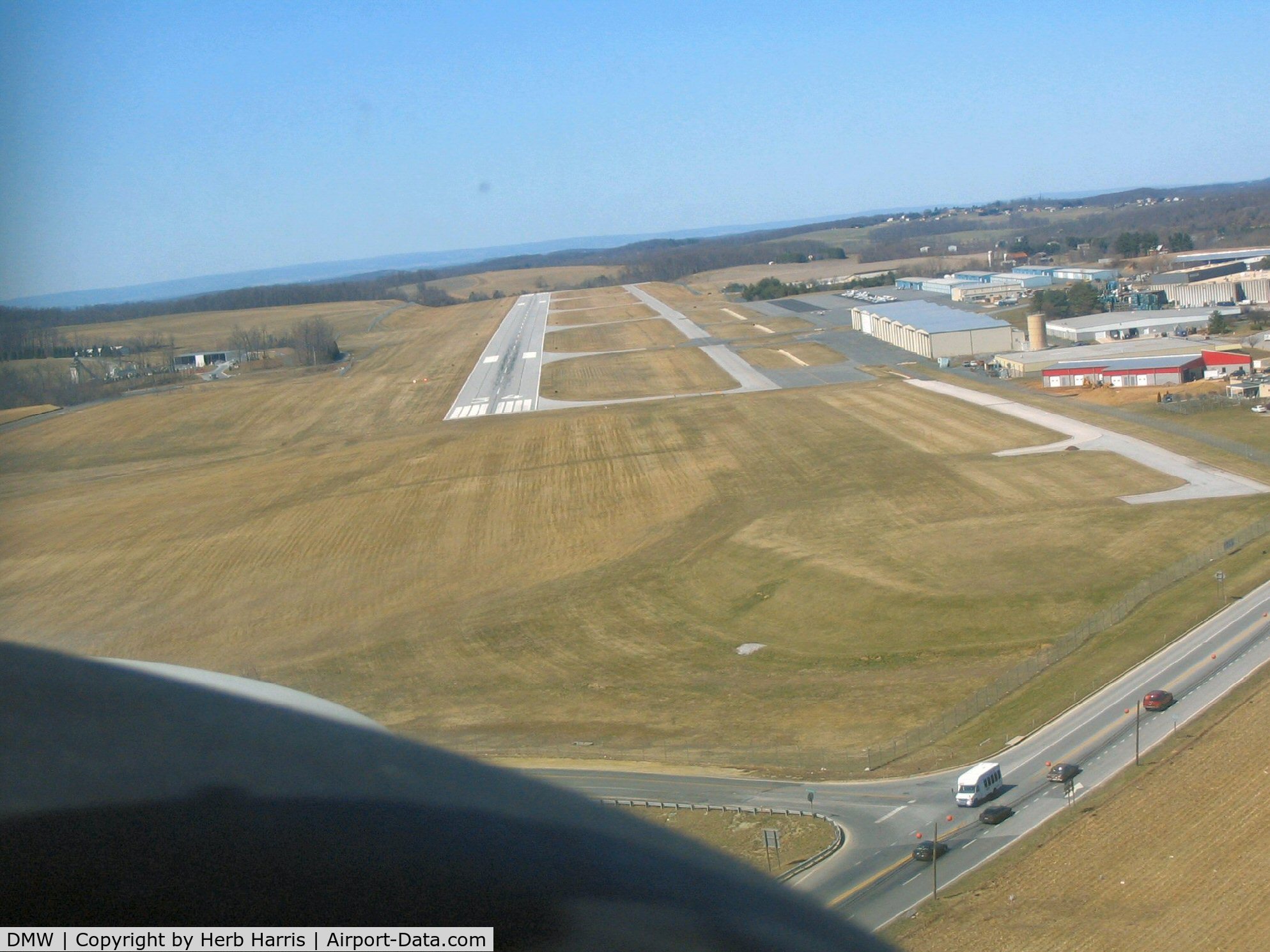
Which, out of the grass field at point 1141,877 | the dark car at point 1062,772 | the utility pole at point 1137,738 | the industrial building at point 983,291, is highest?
the industrial building at point 983,291

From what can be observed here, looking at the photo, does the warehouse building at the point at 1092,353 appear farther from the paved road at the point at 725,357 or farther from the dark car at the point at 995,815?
the dark car at the point at 995,815

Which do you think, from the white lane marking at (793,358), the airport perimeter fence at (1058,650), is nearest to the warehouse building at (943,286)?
the white lane marking at (793,358)

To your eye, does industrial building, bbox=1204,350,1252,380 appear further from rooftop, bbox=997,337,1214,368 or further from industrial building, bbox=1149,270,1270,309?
industrial building, bbox=1149,270,1270,309

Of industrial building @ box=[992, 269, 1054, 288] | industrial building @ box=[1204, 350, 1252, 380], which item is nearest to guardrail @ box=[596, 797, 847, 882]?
industrial building @ box=[1204, 350, 1252, 380]

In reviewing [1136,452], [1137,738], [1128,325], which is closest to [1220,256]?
[1128,325]

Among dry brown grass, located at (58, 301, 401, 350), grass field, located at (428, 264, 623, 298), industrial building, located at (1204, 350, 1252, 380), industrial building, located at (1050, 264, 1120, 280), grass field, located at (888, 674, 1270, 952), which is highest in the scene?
grass field, located at (428, 264, 623, 298)

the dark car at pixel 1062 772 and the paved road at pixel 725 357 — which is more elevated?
the paved road at pixel 725 357

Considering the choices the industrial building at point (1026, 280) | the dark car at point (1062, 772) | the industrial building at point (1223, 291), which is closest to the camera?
the dark car at point (1062, 772)
